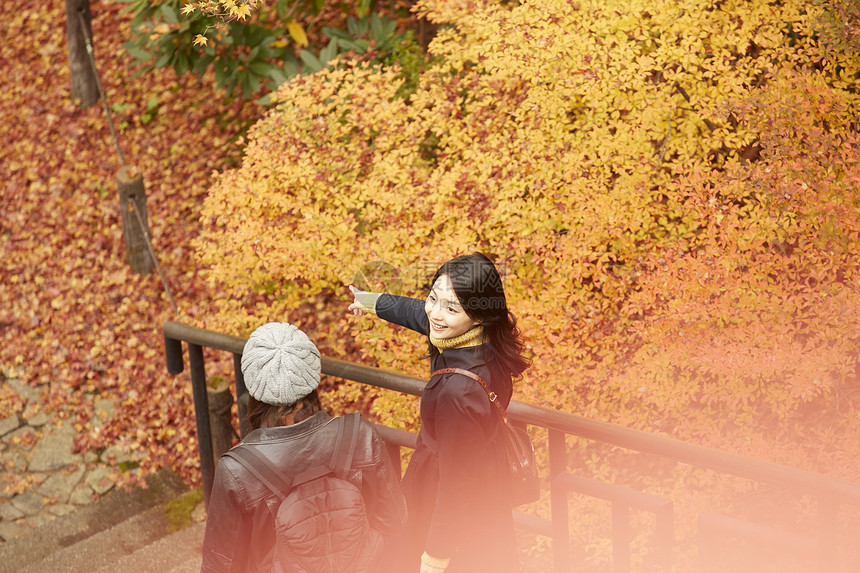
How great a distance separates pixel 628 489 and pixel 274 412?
1.36 m

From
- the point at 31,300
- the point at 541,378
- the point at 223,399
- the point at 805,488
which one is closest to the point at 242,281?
the point at 223,399

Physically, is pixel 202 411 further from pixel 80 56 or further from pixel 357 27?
pixel 80 56

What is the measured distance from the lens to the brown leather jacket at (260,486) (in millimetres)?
2375

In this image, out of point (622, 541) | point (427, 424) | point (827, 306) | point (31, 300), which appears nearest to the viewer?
point (427, 424)

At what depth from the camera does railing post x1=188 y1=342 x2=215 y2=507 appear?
4664mm

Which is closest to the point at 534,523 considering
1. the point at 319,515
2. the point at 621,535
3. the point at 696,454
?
the point at 621,535

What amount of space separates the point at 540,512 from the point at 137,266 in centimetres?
553

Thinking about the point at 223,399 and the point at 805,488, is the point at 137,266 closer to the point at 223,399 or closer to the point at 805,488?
the point at 223,399

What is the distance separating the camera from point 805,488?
2.50 metres

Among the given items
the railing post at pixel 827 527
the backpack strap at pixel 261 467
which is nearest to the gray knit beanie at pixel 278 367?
the backpack strap at pixel 261 467

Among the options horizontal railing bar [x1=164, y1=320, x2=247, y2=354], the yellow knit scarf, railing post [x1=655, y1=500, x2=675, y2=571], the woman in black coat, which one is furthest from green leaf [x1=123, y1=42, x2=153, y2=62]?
railing post [x1=655, y1=500, x2=675, y2=571]

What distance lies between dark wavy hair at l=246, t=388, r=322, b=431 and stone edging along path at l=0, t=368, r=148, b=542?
547cm

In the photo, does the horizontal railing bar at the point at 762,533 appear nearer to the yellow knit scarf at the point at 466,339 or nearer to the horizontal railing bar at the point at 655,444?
the horizontal railing bar at the point at 655,444

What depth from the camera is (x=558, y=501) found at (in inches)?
125
